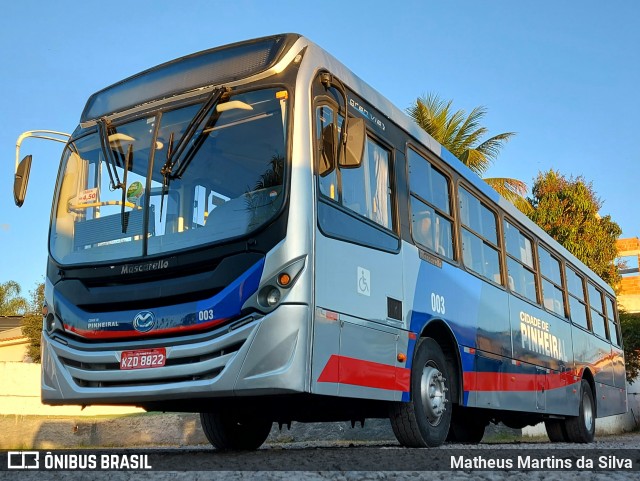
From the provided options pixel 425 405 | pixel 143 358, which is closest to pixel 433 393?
pixel 425 405

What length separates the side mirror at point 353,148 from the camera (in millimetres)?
6406

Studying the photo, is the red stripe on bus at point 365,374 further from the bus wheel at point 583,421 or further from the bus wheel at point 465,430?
the bus wheel at point 583,421

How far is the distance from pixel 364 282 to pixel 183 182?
172cm

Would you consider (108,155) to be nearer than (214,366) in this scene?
No

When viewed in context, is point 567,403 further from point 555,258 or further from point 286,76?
point 286,76

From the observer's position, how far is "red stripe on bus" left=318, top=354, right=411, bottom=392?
19.9ft

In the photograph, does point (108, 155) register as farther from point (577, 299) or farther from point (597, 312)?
point (597, 312)

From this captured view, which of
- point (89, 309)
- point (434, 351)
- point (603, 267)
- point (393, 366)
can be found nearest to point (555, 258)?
point (434, 351)

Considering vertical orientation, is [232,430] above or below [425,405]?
below

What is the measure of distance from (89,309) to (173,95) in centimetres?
199

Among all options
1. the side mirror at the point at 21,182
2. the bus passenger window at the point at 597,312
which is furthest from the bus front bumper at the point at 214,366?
the bus passenger window at the point at 597,312

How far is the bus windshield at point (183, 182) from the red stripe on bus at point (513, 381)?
11.1 ft

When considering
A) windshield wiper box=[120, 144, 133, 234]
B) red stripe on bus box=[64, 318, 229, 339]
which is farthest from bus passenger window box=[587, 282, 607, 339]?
red stripe on bus box=[64, 318, 229, 339]

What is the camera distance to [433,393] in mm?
7707
